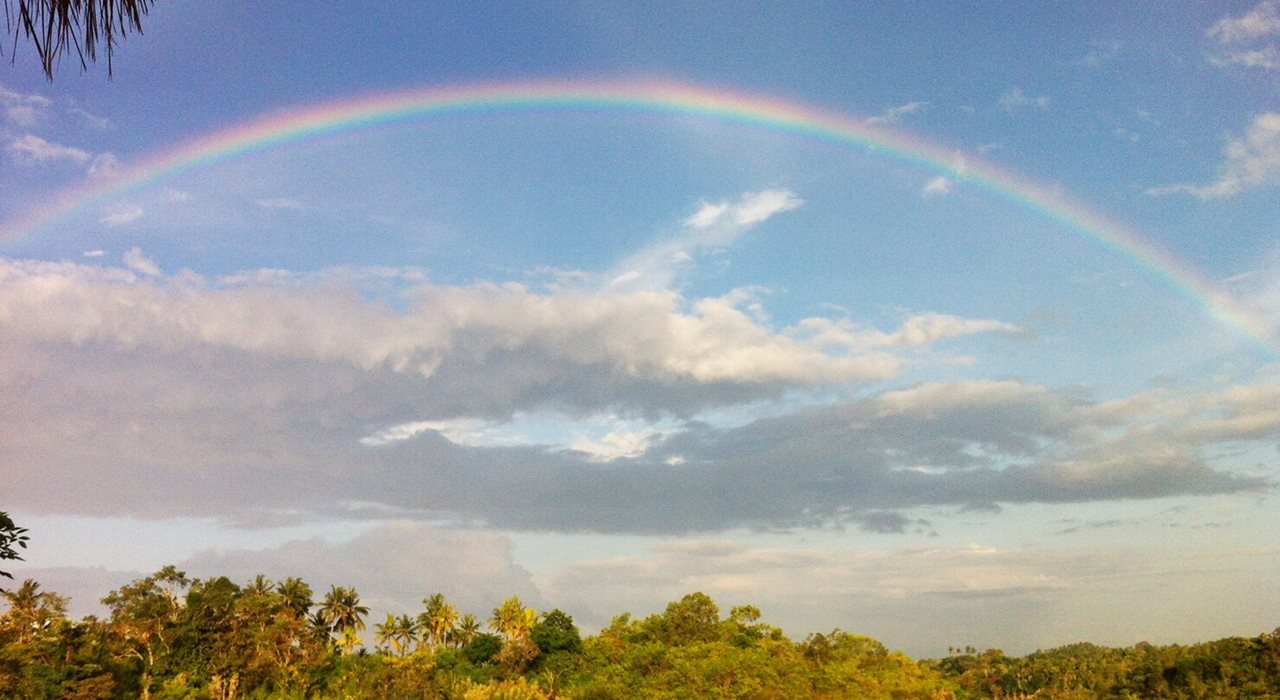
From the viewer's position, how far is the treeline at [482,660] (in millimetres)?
26469

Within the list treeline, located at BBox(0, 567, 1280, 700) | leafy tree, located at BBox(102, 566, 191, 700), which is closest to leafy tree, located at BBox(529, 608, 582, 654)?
treeline, located at BBox(0, 567, 1280, 700)

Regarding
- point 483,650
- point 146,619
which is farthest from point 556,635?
point 146,619

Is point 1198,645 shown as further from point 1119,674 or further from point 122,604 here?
point 122,604

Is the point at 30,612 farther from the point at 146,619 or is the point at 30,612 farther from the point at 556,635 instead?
the point at 556,635

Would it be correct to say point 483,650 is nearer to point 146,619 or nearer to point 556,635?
point 556,635

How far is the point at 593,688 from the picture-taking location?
3103cm

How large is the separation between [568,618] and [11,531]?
89854 mm

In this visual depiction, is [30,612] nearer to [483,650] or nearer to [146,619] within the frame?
[146,619]

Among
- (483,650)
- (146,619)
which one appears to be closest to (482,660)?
(483,650)

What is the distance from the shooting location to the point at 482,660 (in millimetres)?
101000

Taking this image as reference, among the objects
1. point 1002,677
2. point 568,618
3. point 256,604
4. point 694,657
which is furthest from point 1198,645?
point 256,604

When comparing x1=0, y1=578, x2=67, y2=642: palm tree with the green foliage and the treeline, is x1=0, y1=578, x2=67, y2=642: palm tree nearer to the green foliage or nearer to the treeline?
the treeline

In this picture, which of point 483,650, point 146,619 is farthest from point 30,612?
point 483,650

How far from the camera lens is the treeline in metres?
26.5
